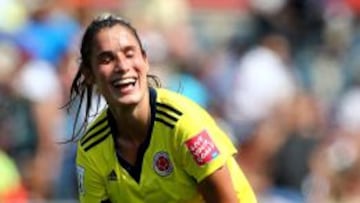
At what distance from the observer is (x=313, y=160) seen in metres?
11.2

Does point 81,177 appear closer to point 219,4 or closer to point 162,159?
point 162,159

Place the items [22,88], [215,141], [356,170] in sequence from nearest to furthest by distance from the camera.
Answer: [215,141] → [356,170] → [22,88]

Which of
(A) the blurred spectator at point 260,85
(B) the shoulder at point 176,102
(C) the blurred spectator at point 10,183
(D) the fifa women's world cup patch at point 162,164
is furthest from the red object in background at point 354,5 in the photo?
(D) the fifa women's world cup patch at point 162,164

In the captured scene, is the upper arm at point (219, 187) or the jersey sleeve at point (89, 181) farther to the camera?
the jersey sleeve at point (89, 181)

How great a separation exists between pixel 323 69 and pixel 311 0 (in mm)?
801

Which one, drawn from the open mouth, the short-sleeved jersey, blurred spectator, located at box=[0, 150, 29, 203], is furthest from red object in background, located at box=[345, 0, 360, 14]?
the open mouth

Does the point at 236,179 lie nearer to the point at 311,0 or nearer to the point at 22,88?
the point at 22,88

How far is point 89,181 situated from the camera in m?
7.02

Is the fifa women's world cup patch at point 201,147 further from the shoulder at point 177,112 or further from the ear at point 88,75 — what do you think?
the ear at point 88,75

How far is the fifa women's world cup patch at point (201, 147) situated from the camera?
6559mm

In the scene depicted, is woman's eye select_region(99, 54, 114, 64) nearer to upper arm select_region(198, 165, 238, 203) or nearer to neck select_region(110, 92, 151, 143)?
neck select_region(110, 92, 151, 143)

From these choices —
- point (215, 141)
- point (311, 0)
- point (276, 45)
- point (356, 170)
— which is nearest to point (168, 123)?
point (215, 141)

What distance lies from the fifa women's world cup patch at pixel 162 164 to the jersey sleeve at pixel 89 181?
362mm

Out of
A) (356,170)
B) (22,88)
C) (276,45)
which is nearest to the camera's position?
(356,170)
